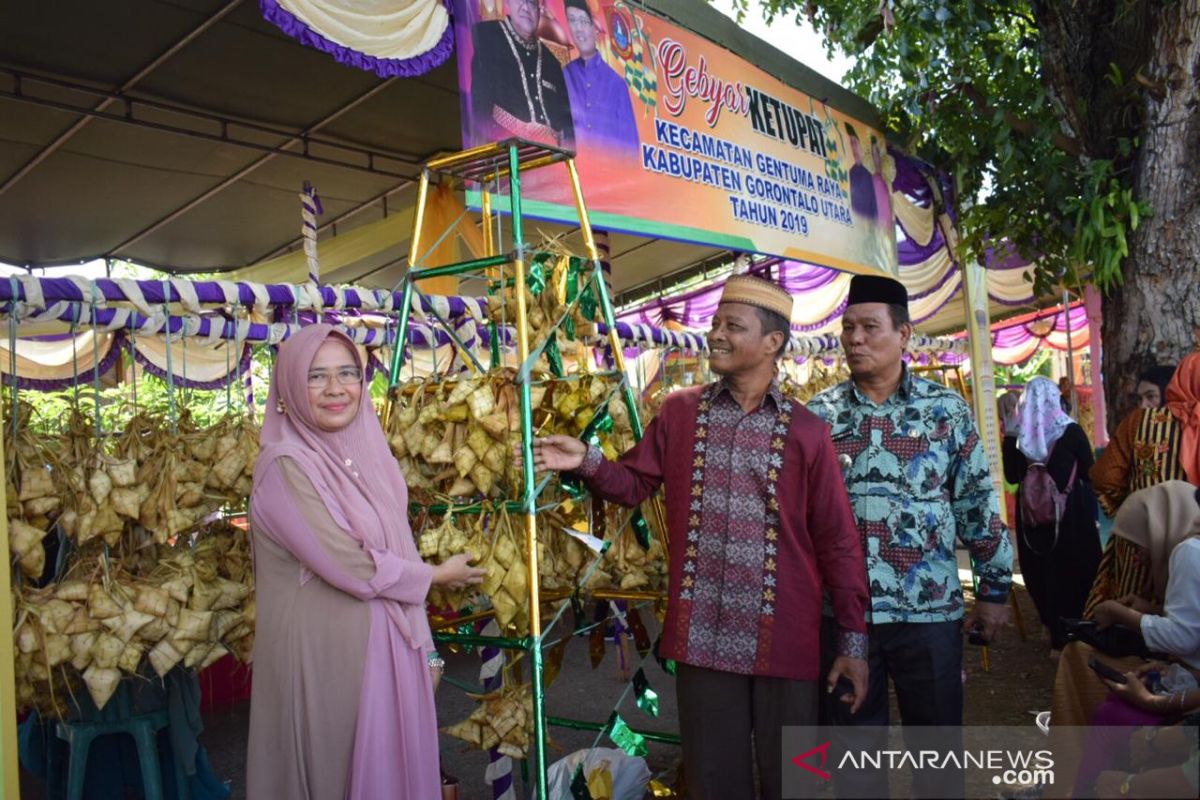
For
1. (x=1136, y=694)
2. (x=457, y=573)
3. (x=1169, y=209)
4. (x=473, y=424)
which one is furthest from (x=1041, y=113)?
(x=457, y=573)

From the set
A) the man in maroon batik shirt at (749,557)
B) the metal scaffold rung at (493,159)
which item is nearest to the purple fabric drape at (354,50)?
the metal scaffold rung at (493,159)

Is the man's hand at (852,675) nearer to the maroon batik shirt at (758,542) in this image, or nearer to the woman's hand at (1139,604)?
the maroon batik shirt at (758,542)

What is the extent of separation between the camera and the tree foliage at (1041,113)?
475 centimetres

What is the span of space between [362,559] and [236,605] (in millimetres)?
906

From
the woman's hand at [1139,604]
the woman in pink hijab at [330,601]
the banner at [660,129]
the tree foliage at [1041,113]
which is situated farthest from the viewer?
the tree foliage at [1041,113]

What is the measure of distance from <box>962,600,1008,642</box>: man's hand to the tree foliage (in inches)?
115

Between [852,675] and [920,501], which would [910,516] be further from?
[852,675]

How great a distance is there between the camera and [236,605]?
2812mm

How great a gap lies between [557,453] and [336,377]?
565 millimetres

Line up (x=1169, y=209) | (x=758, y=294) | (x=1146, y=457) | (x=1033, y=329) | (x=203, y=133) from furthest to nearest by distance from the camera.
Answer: (x=1033, y=329) < (x=203, y=133) < (x=1169, y=209) < (x=1146, y=457) < (x=758, y=294)

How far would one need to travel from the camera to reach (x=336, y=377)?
2236 mm

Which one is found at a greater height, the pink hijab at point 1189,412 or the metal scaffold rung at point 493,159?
the metal scaffold rung at point 493,159

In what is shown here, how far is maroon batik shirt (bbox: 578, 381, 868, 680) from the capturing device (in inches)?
85.5

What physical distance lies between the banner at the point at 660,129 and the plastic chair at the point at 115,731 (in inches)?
80.9
